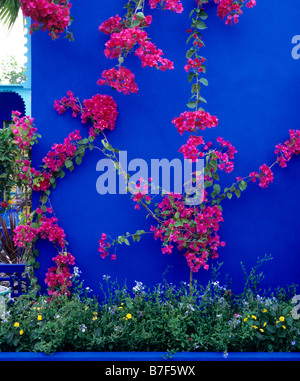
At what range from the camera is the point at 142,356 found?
2715 millimetres

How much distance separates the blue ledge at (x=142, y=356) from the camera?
2697 millimetres

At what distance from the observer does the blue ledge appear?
2.70 meters

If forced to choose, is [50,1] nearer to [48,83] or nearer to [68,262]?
[48,83]

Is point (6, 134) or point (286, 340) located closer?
point (286, 340)

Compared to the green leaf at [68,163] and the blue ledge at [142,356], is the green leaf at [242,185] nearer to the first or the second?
the blue ledge at [142,356]

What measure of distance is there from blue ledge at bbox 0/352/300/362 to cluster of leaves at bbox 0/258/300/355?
0.15 ft

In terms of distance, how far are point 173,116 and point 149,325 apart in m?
1.55

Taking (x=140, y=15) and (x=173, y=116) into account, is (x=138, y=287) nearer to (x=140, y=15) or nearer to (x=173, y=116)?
(x=173, y=116)

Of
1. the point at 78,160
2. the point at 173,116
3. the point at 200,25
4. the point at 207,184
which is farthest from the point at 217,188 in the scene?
the point at 200,25

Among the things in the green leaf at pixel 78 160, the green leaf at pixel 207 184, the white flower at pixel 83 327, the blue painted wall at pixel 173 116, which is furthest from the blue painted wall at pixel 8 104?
the white flower at pixel 83 327

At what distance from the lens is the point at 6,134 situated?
3.09m

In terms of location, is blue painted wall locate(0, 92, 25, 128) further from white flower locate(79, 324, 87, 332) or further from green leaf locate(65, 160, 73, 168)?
white flower locate(79, 324, 87, 332)

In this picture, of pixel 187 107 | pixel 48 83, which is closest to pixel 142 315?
pixel 187 107

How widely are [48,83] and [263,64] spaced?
5.44 feet
